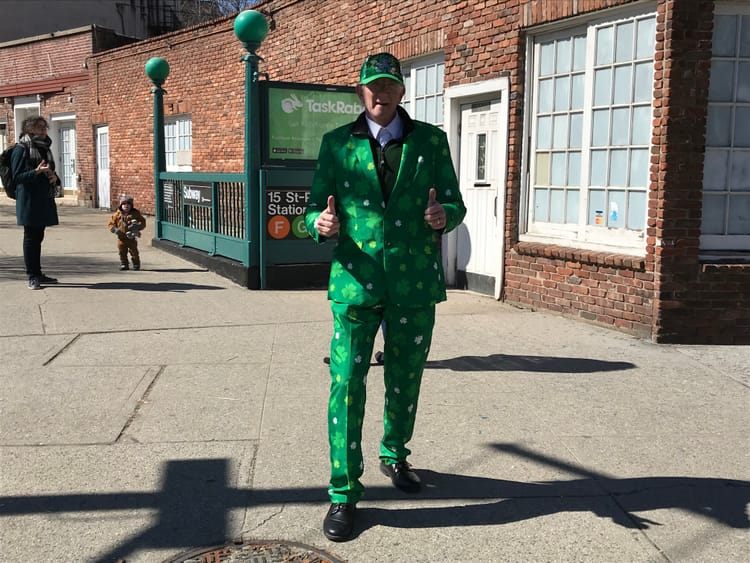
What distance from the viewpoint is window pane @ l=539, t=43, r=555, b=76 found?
7863mm

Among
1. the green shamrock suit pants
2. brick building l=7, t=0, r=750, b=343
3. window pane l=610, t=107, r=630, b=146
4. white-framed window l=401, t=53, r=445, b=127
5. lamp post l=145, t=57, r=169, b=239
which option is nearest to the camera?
the green shamrock suit pants

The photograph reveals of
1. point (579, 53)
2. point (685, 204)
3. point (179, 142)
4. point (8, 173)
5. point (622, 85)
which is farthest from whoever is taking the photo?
point (179, 142)

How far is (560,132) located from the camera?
784 cm

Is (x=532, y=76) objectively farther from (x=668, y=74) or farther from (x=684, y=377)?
(x=684, y=377)

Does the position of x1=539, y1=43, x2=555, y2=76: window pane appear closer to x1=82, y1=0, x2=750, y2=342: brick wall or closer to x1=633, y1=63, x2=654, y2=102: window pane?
x1=82, y1=0, x2=750, y2=342: brick wall

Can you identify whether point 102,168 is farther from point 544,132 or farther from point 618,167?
point 618,167

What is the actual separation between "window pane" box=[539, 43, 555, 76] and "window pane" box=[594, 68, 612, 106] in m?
0.65

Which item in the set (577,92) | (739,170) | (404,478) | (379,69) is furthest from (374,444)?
(577,92)

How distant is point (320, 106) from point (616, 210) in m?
4.11

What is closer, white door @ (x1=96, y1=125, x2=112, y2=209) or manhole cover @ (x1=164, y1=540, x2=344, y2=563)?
manhole cover @ (x1=164, y1=540, x2=344, y2=563)

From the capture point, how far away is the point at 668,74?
651 centimetres

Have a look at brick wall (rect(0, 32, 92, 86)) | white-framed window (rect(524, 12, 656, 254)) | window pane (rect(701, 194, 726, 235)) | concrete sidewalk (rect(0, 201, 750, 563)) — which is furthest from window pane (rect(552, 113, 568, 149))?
brick wall (rect(0, 32, 92, 86))

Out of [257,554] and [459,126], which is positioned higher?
[459,126]

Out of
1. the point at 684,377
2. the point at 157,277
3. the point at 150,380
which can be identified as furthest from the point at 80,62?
the point at 684,377
